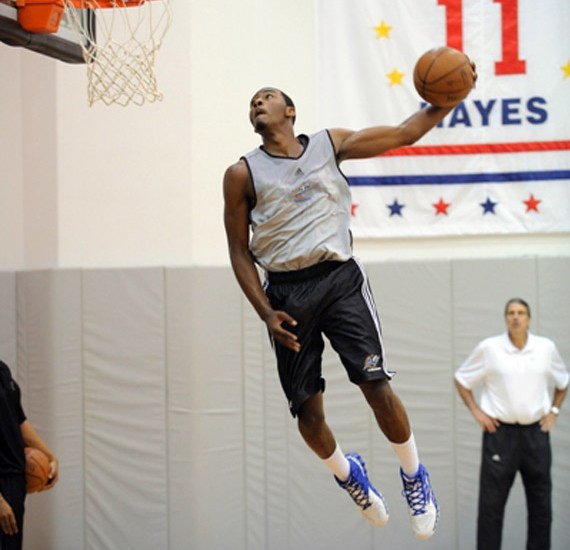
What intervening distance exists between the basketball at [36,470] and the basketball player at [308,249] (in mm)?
2242

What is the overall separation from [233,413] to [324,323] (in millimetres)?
4125

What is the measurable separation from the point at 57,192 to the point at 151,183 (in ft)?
2.65

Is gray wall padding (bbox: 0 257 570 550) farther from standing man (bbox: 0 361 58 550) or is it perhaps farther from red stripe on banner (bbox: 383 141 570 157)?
standing man (bbox: 0 361 58 550)

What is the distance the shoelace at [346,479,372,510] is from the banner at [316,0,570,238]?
159 inches

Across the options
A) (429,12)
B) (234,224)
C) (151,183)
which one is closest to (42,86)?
(151,183)

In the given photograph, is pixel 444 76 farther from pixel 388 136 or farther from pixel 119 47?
pixel 119 47

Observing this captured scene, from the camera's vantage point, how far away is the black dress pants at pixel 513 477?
7684 mm

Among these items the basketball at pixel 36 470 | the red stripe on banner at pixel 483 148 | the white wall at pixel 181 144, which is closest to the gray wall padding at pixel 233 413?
the white wall at pixel 181 144

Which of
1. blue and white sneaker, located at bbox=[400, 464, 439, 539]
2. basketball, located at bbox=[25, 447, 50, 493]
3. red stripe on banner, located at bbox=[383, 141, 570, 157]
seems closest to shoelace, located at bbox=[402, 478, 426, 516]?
blue and white sneaker, located at bbox=[400, 464, 439, 539]

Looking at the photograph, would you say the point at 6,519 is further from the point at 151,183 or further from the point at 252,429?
the point at 151,183

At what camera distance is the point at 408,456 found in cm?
497

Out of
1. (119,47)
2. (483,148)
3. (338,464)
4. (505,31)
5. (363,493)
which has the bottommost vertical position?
(363,493)

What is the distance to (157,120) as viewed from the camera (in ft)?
29.3

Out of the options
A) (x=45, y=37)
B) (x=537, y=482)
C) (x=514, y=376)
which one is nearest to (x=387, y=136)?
(x=45, y=37)
